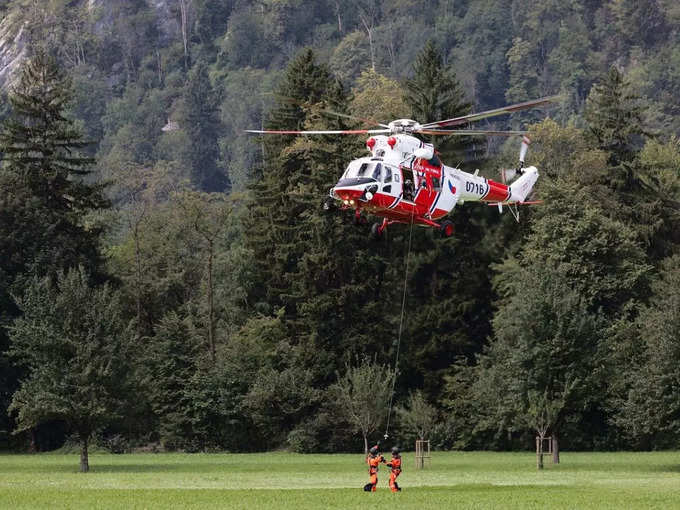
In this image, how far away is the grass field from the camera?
4062 cm

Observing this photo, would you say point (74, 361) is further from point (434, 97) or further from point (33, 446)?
point (434, 97)

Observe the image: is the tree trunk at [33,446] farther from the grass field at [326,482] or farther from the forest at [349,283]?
the grass field at [326,482]

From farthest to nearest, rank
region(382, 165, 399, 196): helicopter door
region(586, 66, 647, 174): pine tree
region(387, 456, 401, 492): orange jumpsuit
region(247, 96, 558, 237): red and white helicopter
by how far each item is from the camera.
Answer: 1. region(586, 66, 647, 174): pine tree
2. region(382, 165, 399, 196): helicopter door
3. region(247, 96, 558, 237): red and white helicopter
4. region(387, 456, 401, 492): orange jumpsuit

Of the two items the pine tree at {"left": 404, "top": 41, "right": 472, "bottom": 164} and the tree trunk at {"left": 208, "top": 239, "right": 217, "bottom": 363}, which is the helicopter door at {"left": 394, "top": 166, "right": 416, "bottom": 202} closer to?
the pine tree at {"left": 404, "top": 41, "right": 472, "bottom": 164}

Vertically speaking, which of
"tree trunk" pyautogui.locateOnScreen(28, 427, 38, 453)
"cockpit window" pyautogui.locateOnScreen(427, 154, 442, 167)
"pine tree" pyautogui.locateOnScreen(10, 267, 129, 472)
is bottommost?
"tree trunk" pyautogui.locateOnScreen(28, 427, 38, 453)

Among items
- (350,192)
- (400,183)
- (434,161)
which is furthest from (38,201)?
(350,192)

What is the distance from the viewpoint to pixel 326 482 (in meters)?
50.6

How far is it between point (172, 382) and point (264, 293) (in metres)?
10.3

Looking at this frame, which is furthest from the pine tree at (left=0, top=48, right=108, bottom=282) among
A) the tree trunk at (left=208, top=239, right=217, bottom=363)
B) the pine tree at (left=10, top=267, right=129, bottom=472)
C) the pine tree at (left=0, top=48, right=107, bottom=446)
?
the pine tree at (left=10, top=267, right=129, bottom=472)

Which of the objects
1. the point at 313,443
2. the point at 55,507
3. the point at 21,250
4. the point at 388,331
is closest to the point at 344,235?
the point at 388,331

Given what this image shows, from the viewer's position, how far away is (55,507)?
39.5m

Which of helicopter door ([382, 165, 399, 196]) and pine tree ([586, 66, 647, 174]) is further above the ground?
pine tree ([586, 66, 647, 174])

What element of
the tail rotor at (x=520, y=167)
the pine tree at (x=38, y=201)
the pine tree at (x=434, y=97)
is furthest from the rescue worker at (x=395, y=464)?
the pine tree at (x=434, y=97)

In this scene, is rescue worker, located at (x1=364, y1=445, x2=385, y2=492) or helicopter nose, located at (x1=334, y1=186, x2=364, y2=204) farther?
helicopter nose, located at (x1=334, y1=186, x2=364, y2=204)
